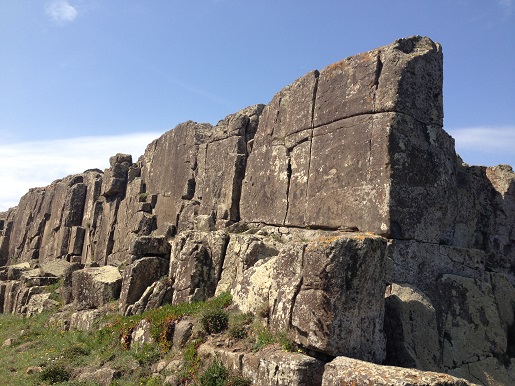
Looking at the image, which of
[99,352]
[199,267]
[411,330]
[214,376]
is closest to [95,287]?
[99,352]

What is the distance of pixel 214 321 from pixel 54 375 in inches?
181

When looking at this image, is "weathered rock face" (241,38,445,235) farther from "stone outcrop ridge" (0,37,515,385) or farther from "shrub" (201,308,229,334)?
"shrub" (201,308,229,334)

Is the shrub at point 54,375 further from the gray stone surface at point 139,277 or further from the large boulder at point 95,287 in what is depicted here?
the large boulder at point 95,287

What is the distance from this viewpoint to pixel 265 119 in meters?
15.9

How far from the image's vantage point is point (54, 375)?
1158cm

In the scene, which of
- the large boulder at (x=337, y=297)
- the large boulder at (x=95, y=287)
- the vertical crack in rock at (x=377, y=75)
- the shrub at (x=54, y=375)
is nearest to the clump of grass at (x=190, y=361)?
the large boulder at (x=337, y=297)

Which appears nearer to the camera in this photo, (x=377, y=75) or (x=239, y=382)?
(x=239, y=382)

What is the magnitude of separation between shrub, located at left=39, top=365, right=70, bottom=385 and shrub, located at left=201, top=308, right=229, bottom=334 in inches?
160

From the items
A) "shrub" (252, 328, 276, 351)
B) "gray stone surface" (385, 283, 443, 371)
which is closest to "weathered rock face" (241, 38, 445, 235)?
"gray stone surface" (385, 283, 443, 371)

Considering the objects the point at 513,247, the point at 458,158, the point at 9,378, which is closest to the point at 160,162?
the point at 9,378

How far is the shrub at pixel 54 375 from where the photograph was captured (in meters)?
11.5

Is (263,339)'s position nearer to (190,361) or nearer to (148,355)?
(190,361)

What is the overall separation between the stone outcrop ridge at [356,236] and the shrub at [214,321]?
53cm

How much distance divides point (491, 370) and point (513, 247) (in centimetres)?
400
